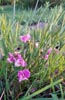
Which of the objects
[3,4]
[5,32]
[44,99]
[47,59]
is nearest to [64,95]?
[44,99]

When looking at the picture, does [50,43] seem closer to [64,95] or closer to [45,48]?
[45,48]

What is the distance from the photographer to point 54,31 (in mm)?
2000

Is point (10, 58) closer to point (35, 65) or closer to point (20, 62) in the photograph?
point (20, 62)

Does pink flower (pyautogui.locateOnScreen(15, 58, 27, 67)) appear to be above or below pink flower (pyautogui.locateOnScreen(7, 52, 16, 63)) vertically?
below

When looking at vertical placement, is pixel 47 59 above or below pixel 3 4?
above

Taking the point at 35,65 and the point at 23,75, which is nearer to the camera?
the point at 23,75

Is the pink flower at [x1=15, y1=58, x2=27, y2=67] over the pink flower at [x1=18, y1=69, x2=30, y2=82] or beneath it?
over

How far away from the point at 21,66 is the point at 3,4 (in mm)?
10076

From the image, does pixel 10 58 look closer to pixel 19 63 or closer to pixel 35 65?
pixel 19 63

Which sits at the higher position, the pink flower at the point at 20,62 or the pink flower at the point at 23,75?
the pink flower at the point at 20,62

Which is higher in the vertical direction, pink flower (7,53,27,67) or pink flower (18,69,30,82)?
pink flower (7,53,27,67)

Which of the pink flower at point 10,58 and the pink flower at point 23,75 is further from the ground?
the pink flower at point 10,58

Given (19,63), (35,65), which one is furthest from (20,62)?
(35,65)

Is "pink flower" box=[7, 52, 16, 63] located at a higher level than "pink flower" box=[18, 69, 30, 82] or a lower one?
higher
